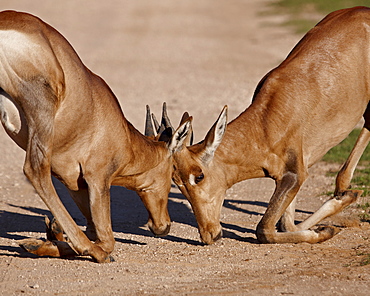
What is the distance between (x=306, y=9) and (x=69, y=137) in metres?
30.6

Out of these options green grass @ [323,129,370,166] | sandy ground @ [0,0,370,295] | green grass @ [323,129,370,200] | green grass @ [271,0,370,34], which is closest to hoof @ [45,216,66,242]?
sandy ground @ [0,0,370,295]

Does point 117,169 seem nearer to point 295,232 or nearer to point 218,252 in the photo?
point 218,252

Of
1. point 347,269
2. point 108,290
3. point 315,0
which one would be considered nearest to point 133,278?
point 108,290

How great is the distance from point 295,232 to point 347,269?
4.65 ft

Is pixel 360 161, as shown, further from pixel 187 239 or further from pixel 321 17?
pixel 321 17

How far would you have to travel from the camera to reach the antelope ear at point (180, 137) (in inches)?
327

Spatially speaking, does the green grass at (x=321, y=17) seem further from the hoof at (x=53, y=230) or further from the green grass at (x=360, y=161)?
the hoof at (x=53, y=230)

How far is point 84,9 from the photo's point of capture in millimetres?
42562

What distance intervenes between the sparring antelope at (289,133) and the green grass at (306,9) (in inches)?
824

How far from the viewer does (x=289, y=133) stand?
9031 millimetres

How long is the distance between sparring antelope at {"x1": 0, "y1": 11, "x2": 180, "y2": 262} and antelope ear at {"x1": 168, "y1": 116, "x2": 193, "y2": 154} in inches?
4.2

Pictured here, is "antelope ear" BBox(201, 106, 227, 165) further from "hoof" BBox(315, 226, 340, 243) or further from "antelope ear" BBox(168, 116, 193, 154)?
"hoof" BBox(315, 226, 340, 243)

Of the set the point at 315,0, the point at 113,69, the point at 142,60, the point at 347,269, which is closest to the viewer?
the point at 347,269

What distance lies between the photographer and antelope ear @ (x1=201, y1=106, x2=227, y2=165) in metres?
8.66
